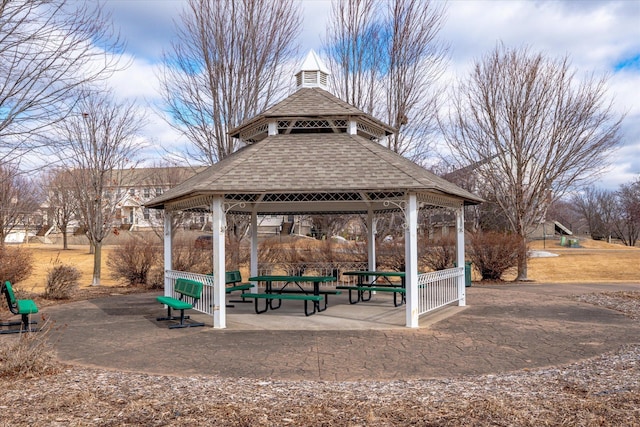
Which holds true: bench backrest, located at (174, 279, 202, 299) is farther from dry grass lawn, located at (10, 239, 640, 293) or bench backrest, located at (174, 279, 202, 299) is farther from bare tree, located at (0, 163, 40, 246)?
dry grass lawn, located at (10, 239, 640, 293)

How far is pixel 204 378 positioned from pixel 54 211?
151ft

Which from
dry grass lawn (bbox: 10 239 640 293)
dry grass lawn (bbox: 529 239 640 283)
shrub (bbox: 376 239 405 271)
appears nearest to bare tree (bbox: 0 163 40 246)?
dry grass lawn (bbox: 10 239 640 293)

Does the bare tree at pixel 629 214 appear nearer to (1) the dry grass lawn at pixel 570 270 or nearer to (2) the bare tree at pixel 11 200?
(1) the dry grass lawn at pixel 570 270

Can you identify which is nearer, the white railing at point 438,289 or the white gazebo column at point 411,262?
the white gazebo column at point 411,262

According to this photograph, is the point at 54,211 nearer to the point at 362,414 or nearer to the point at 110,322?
the point at 110,322

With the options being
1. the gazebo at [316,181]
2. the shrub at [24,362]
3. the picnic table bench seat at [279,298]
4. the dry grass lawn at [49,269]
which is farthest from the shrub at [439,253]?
the shrub at [24,362]

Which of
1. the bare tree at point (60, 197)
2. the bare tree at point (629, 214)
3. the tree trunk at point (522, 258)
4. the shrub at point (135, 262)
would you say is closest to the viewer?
the shrub at point (135, 262)

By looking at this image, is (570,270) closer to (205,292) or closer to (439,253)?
(439,253)

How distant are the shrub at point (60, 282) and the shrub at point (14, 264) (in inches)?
30.7

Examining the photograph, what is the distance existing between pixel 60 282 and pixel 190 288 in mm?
6594

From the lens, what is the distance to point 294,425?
4648 millimetres

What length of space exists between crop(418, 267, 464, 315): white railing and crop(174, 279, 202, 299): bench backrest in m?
4.95

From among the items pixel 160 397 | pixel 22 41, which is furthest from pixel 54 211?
pixel 160 397

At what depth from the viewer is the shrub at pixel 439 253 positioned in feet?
68.3
